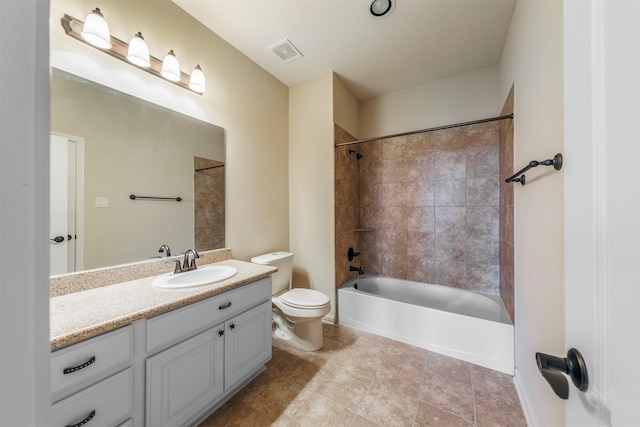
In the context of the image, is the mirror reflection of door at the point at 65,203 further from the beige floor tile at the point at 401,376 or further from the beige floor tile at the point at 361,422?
the beige floor tile at the point at 401,376

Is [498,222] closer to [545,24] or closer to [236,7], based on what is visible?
[545,24]

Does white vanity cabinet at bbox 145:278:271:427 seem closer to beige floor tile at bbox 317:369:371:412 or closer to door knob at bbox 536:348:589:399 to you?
beige floor tile at bbox 317:369:371:412

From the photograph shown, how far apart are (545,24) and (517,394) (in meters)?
2.13

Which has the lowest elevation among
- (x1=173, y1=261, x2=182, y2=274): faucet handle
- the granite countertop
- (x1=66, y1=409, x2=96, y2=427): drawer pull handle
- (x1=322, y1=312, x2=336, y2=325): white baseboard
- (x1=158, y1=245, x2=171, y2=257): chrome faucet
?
(x1=322, y1=312, x2=336, y2=325): white baseboard

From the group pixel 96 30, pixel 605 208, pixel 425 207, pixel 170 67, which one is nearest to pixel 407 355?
pixel 425 207

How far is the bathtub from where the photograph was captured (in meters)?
1.77

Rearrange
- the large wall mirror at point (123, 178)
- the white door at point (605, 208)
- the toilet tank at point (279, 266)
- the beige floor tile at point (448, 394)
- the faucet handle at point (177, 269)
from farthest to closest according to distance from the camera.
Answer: the toilet tank at point (279, 266) < the faucet handle at point (177, 269) < the beige floor tile at point (448, 394) < the large wall mirror at point (123, 178) < the white door at point (605, 208)

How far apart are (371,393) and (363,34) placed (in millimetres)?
Result: 2696

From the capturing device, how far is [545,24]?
3.58ft

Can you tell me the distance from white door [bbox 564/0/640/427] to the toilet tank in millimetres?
1967

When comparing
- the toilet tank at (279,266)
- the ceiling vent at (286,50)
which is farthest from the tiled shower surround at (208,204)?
the ceiling vent at (286,50)

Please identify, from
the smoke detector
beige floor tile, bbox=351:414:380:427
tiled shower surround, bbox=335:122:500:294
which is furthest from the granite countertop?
the smoke detector

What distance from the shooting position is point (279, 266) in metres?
2.25

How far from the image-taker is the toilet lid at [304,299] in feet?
6.27
